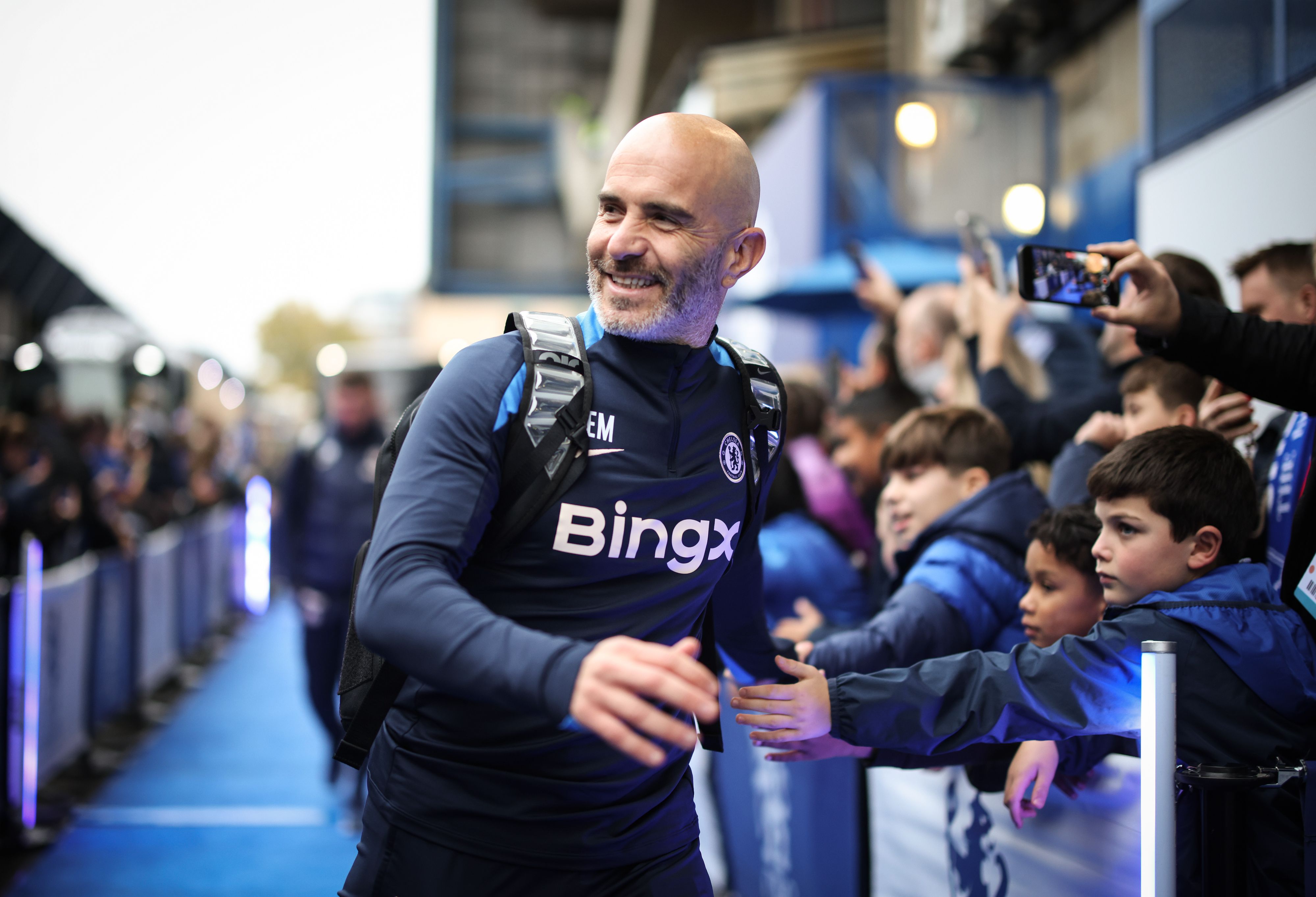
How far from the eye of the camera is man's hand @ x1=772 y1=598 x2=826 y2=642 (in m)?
3.43

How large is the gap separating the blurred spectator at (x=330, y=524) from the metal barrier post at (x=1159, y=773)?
515 centimetres

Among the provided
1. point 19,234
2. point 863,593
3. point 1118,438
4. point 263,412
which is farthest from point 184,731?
point 263,412

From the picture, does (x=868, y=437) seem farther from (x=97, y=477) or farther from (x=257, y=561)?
(x=257, y=561)

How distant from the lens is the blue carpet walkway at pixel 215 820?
532 cm

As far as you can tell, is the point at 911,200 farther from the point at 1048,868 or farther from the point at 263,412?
the point at 263,412

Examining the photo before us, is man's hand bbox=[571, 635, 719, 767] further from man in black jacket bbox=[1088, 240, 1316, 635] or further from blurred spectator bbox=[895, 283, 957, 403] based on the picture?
blurred spectator bbox=[895, 283, 957, 403]

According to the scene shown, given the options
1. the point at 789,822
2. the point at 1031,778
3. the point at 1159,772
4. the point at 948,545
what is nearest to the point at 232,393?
the point at 789,822

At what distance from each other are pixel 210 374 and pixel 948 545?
3090 centimetres

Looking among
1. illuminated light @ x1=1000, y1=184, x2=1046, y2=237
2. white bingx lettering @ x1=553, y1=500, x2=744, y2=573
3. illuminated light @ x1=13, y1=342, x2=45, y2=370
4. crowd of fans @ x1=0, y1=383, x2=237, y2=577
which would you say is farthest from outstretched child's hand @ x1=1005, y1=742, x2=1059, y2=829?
illuminated light @ x1=13, y1=342, x2=45, y2=370

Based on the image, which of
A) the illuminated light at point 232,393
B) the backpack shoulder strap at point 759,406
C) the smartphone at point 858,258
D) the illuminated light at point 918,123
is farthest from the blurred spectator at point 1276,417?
the illuminated light at point 232,393

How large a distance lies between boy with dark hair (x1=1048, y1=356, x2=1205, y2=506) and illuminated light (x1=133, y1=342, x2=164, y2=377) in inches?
872

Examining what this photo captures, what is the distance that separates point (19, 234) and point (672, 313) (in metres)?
19.5

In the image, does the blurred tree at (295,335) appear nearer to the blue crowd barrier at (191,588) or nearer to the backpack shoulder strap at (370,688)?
the blue crowd barrier at (191,588)

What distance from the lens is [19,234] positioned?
1844 centimetres
